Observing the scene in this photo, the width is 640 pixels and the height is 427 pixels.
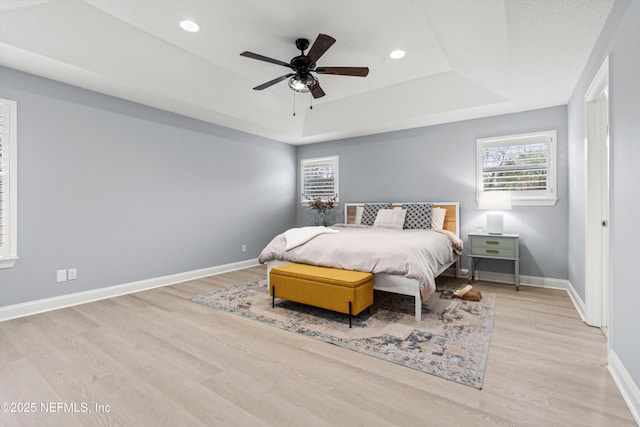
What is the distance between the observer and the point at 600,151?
278cm

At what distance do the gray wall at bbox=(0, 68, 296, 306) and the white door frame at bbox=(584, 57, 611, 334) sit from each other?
16.1 feet

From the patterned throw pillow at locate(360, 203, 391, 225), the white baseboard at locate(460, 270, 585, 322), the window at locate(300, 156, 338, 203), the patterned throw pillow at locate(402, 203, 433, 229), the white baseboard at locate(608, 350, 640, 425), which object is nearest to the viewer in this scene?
the white baseboard at locate(608, 350, 640, 425)

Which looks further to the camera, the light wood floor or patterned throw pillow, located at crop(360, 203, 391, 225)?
patterned throw pillow, located at crop(360, 203, 391, 225)

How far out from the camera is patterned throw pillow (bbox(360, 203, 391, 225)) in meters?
5.44

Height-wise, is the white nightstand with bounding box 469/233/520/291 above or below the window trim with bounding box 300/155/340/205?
below

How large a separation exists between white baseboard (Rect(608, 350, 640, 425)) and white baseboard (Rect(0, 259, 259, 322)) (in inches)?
190

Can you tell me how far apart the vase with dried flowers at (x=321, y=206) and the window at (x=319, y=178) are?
71mm

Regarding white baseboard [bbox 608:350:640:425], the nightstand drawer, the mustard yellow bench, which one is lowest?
white baseboard [bbox 608:350:640:425]

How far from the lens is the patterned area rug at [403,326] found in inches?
87.3

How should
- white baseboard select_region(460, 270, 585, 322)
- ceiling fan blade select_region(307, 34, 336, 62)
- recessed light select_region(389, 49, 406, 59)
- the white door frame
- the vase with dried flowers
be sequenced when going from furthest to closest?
the vase with dried flowers < white baseboard select_region(460, 270, 585, 322) < recessed light select_region(389, 49, 406, 59) < the white door frame < ceiling fan blade select_region(307, 34, 336, 62)

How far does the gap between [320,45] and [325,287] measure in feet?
7.33

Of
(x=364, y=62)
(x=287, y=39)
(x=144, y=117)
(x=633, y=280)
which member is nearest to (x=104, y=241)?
(x=144, y=117)

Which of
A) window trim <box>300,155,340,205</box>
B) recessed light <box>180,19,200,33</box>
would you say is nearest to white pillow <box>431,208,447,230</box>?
window trim <box>300,155,340,205</box>

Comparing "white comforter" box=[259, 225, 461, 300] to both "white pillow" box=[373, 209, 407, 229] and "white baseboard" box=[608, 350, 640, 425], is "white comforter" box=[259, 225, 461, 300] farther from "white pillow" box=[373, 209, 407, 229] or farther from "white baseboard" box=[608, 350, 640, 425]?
"white baseboard" box=[608, 350, 640, 425]
